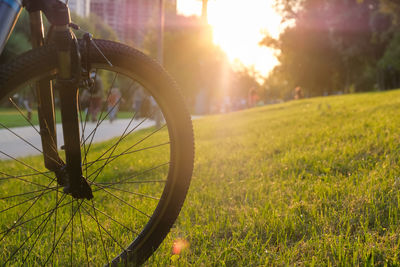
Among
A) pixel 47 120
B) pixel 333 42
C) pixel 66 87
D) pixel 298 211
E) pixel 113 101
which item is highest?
pixel 333 42

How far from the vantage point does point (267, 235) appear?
228cm

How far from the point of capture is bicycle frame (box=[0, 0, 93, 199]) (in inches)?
61.0

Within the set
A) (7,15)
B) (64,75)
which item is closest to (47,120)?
(64,75)

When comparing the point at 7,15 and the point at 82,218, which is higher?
the point at 7,15

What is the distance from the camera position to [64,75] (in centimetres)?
158

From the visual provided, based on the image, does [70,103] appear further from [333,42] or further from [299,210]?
[333,42]

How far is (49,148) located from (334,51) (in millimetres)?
37309

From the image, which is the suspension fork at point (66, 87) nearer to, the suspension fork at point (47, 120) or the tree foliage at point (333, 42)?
the suspension fork at point (47, 120)

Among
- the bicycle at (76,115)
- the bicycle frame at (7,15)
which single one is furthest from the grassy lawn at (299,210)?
the bicycle frame at (7,15)

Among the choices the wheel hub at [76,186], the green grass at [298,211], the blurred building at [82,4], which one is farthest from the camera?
the blurred building at [82,4]

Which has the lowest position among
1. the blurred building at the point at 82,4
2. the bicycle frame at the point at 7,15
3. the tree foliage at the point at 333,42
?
the bicycle frame at the point at 7,15

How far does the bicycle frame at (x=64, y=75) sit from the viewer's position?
155 cm

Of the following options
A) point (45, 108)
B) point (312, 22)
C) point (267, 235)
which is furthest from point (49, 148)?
point (312, 22)

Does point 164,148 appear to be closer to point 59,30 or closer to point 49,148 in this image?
point 49,148
